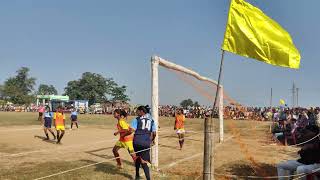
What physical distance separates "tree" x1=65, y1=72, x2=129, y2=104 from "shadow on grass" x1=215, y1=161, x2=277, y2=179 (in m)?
108

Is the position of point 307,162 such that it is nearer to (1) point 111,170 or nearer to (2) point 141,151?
(2) point 141,151

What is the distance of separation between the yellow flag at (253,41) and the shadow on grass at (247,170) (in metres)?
5.00

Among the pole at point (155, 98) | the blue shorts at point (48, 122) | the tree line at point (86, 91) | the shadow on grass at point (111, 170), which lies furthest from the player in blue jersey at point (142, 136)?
the tree line at point (86, 91)

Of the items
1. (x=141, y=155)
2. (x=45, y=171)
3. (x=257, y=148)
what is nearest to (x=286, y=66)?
(x=141, y=155)

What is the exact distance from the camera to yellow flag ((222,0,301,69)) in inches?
278

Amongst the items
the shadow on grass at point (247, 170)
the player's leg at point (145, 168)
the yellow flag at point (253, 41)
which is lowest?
the shadow on grass at point (247, 170)

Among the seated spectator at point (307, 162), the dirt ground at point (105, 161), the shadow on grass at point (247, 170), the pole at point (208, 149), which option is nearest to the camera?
the pole at point (208, 149)

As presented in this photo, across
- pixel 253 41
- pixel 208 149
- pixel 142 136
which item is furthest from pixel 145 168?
pixel 253 41

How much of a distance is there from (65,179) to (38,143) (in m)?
8.83

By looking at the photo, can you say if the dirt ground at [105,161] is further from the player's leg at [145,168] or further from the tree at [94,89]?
the tree at [94,89]

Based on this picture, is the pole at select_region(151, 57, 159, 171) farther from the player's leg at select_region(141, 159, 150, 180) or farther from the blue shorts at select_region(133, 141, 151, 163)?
the player's leg at select_region(141, 159, 150, 180)

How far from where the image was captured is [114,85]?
408 feet

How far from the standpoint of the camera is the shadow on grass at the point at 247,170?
11625mm

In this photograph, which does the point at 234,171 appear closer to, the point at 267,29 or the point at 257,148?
the point at 267,29
